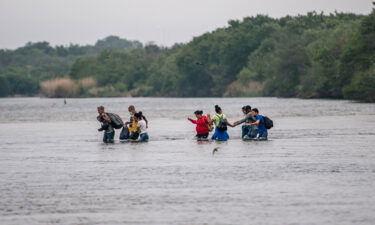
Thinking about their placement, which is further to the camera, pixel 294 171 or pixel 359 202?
pixel 294 171

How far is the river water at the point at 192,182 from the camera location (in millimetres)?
15492

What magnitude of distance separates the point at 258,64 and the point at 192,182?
117m

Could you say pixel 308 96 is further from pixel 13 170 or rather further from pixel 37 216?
pixel 37 216

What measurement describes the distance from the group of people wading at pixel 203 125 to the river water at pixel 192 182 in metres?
0.62

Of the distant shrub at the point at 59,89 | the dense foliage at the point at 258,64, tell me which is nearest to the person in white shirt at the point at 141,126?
the dense foliage at the point at 258,64

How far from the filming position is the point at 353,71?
93562mm

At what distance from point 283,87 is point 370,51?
3272 cm

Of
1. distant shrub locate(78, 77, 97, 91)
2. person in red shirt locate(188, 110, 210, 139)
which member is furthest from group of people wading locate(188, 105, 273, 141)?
distant shrub locate(78, 77, 97, 91)

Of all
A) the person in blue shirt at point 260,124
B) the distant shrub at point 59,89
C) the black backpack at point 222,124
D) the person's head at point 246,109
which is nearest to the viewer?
the person's head at point 246,109

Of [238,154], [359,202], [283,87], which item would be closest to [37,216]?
[359,202]

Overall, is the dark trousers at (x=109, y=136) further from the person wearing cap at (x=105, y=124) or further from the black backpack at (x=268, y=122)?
the black backpack at (x=268, y=122)

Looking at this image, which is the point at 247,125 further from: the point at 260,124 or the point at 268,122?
the point at 268,122

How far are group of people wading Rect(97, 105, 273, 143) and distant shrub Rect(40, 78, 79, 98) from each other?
129411 millimetres

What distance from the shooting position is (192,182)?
65.1ft
